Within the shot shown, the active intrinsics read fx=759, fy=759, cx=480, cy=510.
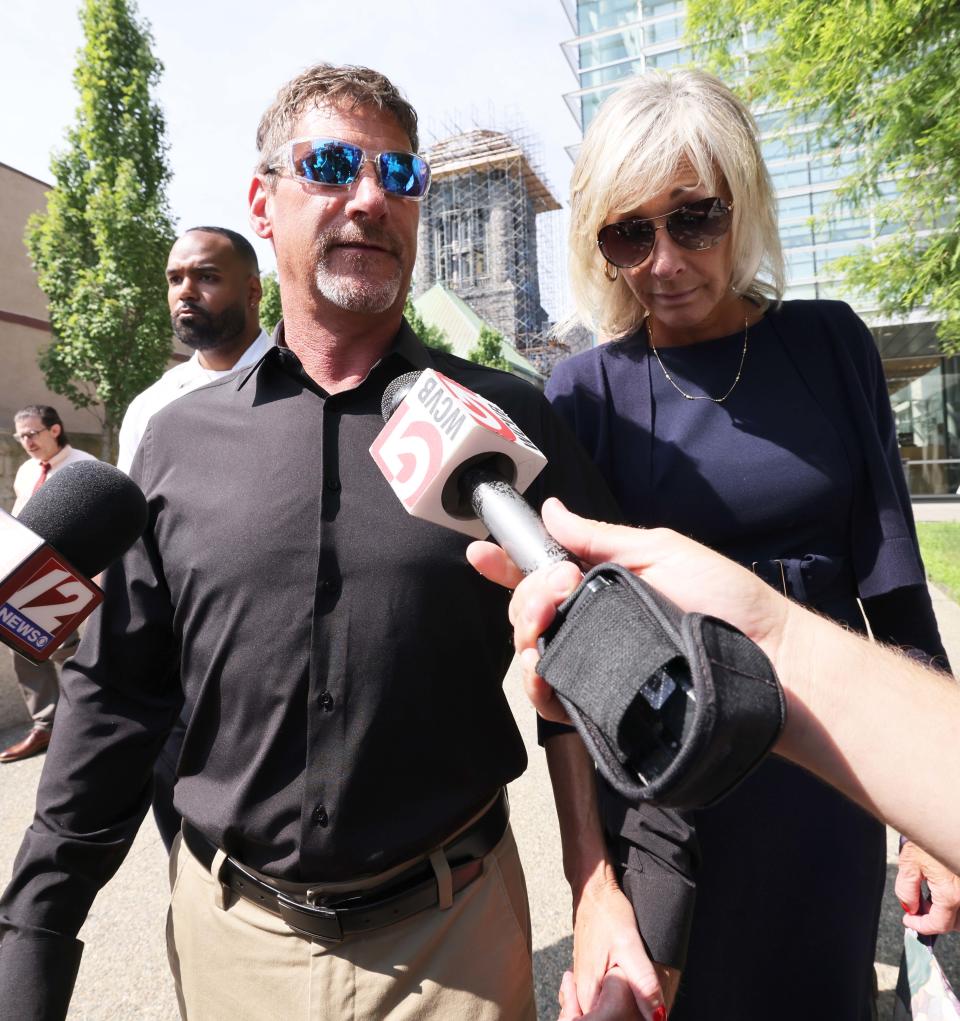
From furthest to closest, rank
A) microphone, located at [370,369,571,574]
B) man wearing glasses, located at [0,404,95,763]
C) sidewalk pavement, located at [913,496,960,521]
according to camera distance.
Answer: sidewalk pavement, located at [913,496,960,521] < man wearing glasses, located at [0,404,95,763] < microphone, located at [370,369,571,574]

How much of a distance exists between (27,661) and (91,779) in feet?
11.5

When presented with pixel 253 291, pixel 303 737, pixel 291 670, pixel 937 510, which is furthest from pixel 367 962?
pixel 937 510

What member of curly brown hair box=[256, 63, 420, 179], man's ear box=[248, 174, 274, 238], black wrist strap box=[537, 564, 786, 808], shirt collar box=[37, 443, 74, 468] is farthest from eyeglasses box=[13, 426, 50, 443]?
black wrist strap box=[537, 564, 786, 808]

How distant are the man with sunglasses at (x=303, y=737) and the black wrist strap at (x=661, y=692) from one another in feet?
2.61

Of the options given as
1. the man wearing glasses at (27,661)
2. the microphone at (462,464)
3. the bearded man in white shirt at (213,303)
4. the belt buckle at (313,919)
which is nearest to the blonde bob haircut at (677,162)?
the microphone at (462,464)

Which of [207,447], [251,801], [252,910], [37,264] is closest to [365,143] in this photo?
[207,447]

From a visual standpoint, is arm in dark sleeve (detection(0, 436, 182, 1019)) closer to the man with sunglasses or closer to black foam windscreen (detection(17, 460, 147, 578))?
the man with sunglasses

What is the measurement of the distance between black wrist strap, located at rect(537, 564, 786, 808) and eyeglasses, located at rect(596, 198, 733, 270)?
4.21 feet

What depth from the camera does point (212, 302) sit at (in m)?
4.02

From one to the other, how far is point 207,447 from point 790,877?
1609 millimetres

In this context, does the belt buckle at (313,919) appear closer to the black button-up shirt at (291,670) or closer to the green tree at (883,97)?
the black button-up shirt at (291,670)

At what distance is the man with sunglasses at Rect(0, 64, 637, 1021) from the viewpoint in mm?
1448

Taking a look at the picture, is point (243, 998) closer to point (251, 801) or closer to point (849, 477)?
point (251, 801)

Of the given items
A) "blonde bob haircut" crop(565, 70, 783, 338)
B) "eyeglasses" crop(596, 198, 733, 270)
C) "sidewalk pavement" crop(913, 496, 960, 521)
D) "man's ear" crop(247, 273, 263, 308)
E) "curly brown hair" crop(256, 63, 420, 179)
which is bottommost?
"sidewalk pavement" crop(913, 496, 960, 521)
